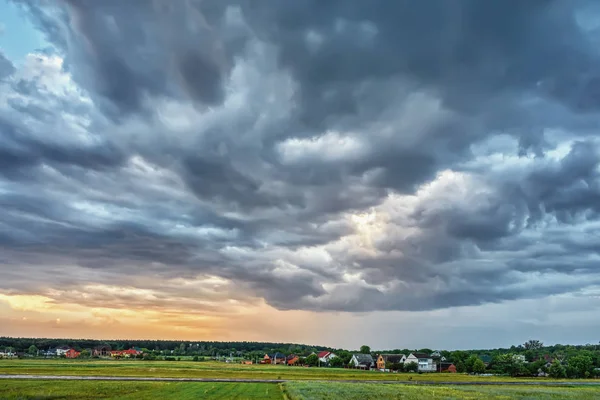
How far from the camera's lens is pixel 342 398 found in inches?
1988

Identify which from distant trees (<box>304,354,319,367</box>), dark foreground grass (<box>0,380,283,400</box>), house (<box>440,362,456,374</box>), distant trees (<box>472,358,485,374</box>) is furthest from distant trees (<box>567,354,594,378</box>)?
dark foreground grass (<box>0,380,283,400</box>)

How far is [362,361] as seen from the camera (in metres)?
189

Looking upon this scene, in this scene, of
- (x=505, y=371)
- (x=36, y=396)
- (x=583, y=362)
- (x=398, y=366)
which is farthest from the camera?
(x=398, y=366)

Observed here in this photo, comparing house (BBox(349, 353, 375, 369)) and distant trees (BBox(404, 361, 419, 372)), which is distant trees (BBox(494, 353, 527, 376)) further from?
house (BBox(349, 353, 375, 369))

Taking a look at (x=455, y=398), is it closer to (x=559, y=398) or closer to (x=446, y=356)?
(x=559, y=398)

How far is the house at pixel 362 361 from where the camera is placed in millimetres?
183750

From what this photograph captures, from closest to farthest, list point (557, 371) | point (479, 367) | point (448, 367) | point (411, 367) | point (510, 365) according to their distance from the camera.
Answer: point (557, 371) < point (510, 365) < point (479, 367) < point (411, 367) < point (448, 367)

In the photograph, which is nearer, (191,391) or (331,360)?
(191,391)

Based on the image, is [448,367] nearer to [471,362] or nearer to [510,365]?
[471,362]

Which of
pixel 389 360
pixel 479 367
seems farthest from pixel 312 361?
pixel 479 367

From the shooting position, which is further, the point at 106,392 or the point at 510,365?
the point at 510,365

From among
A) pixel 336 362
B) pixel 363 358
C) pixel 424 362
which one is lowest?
pixel 336 362

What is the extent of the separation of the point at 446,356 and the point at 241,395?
166131 mm

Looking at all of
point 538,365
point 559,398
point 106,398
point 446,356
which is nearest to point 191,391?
point 106,398
